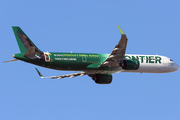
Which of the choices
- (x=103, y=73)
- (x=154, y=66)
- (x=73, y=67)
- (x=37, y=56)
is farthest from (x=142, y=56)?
(x=37, y=56)

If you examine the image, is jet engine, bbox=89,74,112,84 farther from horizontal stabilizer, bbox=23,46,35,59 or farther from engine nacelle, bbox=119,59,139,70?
horizontal stabilizer, bbox=23,46,35,59

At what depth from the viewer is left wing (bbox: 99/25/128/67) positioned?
46.0 m

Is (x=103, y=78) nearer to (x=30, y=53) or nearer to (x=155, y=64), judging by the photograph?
(x=155, y=64)

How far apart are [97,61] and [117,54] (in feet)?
12.9

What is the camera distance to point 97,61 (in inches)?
2029

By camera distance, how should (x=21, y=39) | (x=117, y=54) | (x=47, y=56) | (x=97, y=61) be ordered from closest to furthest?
(x=21, y=39) → (x=47, y=56) → (x=117, y=54) → (x=97, y=61)

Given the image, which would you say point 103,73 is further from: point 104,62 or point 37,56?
point 37,56

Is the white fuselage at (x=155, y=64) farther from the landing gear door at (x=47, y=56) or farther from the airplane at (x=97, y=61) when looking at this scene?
the landing gear door at (x=47, y=56)

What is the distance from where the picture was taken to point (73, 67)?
49.8 metres

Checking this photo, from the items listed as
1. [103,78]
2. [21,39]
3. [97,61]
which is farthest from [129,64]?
[21,39]

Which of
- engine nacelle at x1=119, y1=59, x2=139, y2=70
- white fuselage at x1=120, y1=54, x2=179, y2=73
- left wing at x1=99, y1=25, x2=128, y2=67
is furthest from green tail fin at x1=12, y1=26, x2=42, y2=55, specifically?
white fuselage at x1=120, y1=54, x2=179, y2=73

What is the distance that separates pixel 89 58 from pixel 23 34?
9.23 m

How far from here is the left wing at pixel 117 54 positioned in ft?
151

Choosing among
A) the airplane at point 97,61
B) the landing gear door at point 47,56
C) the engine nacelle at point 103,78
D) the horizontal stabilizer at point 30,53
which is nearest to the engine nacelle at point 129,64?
the airplane at point 97,61
